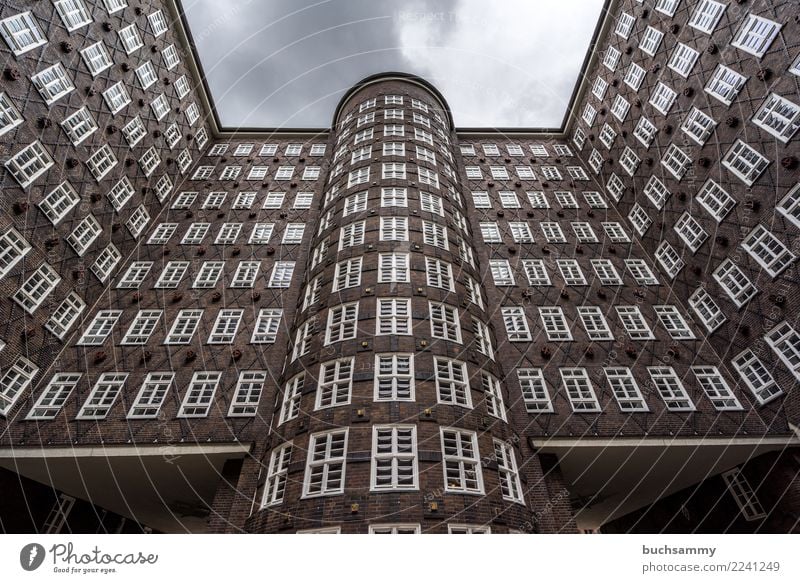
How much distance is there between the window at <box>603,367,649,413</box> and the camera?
78.2ft

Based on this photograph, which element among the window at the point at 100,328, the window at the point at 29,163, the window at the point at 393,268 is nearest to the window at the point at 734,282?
the window at the point at 393,268

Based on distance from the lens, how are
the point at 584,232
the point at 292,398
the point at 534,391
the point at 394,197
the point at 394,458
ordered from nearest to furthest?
the point at 394,458, the point at 292,398, the point at 534,391, the point at 394,197, the point at 584,232

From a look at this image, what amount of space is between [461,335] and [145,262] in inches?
1013

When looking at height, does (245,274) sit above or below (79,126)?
below

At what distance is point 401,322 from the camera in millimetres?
23016

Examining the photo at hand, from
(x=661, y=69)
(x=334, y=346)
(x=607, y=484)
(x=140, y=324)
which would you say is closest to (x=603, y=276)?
(x=607, y=484)

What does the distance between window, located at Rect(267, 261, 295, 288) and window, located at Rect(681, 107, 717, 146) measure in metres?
31.6

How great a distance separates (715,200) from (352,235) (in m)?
25.0

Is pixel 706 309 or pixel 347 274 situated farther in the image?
pixel 706 309

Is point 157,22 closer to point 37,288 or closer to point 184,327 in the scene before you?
point 37,288

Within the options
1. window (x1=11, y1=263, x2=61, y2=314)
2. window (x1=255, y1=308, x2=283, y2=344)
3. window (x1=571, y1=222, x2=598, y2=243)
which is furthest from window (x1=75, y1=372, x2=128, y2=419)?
window (x1=571, y1=222, x2=598, y2=243)

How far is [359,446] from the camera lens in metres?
17.9

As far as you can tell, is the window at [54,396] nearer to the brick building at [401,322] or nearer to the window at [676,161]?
the brick building at [401,322]

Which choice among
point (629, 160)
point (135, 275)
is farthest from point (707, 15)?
point (135, 275)
